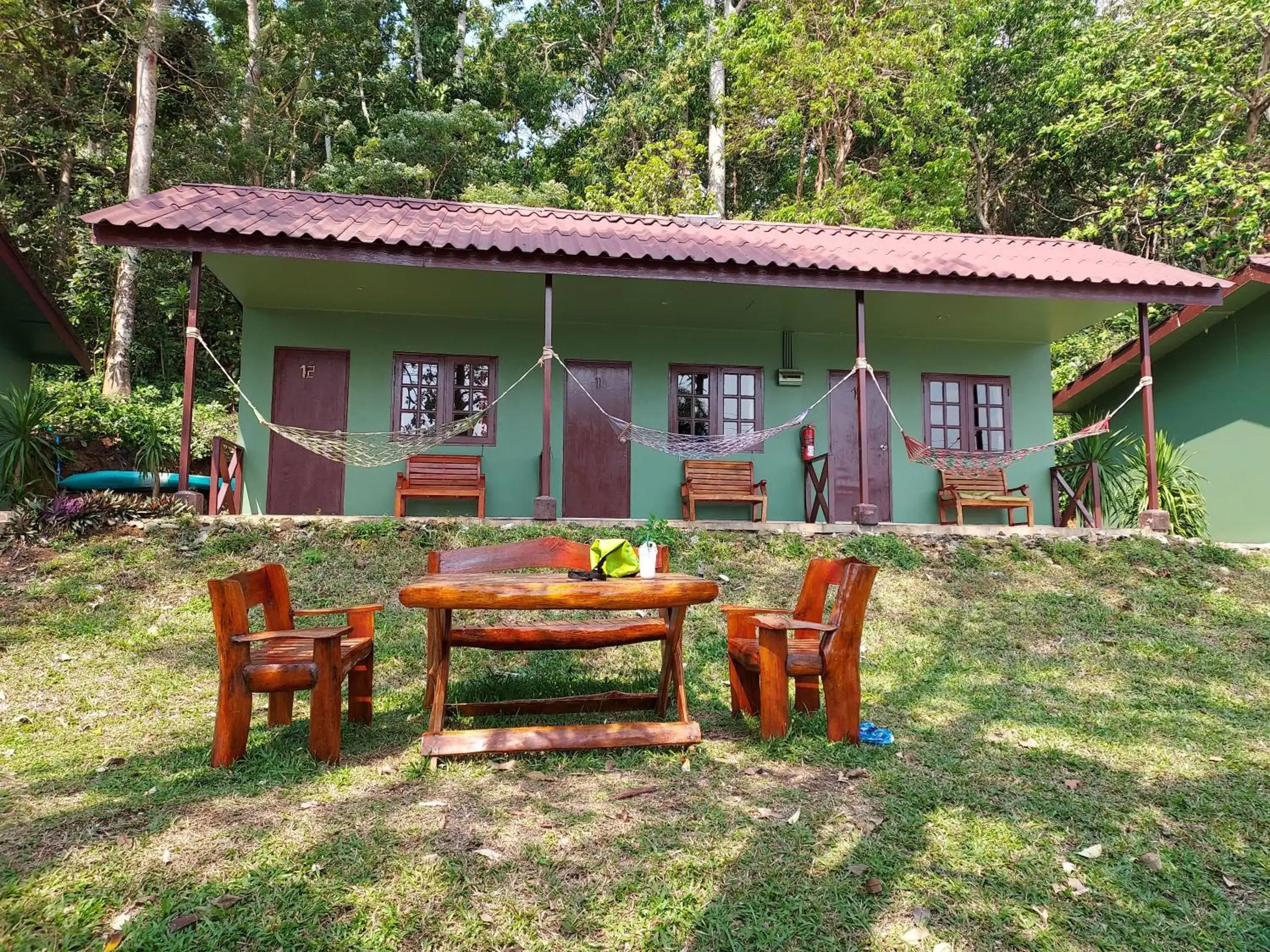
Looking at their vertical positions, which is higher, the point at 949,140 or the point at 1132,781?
the point at 949,140

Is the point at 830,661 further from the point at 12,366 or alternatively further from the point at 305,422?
the point at 12,366

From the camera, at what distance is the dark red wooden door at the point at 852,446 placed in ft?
32.1

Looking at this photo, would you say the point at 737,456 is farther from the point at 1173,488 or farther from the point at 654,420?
the point at 1173,488

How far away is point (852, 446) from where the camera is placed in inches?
387

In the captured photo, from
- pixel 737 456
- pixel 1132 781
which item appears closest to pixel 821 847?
pixel 1132 781

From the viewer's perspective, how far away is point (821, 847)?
2.47 m

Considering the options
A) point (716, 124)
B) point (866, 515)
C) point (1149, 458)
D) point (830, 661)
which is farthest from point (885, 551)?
point (716, 124)

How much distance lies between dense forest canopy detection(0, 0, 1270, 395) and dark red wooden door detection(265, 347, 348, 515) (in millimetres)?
8911

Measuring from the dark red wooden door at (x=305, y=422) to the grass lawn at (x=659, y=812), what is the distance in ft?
11.7

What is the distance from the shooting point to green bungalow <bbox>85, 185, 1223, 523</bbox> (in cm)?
767

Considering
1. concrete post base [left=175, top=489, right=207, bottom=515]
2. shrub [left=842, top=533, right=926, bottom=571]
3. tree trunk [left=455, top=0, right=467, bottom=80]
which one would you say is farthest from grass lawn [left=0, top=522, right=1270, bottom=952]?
tree trunk [left=455, top=0, right=467, bottom=80]

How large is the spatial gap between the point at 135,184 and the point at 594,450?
10.9 metres

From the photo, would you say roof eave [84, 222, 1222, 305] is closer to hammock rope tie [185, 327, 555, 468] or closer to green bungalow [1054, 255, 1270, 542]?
hammock rope tie [185, 327, 555, 468]

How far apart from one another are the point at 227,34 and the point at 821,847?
21567mm
